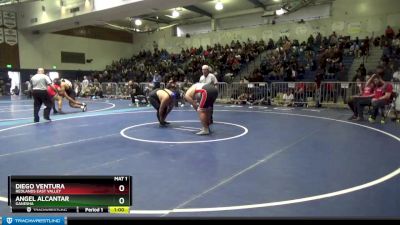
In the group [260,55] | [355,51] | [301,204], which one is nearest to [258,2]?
[260,55]

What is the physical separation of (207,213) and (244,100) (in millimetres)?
13931

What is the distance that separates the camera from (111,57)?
112ft

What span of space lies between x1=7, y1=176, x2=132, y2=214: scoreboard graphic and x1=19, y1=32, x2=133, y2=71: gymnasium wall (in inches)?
1175

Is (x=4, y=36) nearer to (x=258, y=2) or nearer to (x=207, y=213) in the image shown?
(x=258, y=2)

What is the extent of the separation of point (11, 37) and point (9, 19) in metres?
1.41

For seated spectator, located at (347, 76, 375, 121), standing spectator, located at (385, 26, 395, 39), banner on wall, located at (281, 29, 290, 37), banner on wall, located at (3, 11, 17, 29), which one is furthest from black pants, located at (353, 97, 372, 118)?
banner on wall, located at (3, 11, 17, 29)

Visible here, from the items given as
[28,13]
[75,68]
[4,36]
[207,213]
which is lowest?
[207,213]

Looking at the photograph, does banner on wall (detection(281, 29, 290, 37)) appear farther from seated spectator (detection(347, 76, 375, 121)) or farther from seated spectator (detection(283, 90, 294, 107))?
seated spectator (detection(347, 76, 375, 121))

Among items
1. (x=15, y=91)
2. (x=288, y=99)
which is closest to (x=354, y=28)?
(x=288, y=99)

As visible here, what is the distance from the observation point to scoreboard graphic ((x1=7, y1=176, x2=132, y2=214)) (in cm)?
188

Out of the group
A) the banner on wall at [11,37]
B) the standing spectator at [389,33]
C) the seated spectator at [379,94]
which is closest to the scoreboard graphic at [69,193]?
the seated spectator at [379,94]

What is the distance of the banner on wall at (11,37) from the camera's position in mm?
26750

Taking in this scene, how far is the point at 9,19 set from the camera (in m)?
26.7

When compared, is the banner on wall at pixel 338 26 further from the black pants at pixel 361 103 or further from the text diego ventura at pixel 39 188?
the text diego ventura at pixel 39 188
